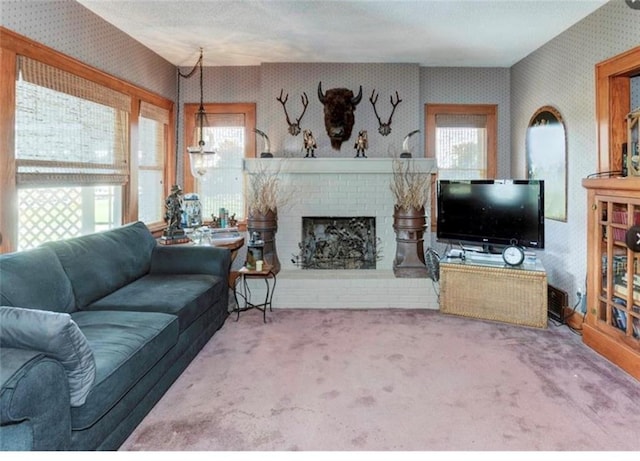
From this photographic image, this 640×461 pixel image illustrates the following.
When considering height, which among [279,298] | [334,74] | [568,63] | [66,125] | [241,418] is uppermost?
[334,74]

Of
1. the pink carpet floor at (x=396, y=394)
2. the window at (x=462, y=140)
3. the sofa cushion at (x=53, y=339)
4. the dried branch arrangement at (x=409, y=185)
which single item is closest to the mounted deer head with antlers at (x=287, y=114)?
the dried branch arrangement at (x=409, y=185)

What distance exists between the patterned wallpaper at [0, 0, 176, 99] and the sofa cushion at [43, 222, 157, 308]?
54.3 inches

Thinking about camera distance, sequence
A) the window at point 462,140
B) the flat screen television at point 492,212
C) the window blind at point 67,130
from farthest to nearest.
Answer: the window at point 462,140 → the flat screen television at point 492,212 → the window blind at point 67,130

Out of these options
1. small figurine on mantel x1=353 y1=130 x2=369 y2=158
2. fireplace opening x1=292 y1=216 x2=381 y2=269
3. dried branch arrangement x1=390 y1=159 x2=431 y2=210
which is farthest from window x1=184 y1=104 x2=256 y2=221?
dried branch arrangement x1=390 y1=159 x2=431 y2=210

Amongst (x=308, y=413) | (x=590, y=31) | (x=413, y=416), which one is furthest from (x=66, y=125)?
(x=590, y=31)

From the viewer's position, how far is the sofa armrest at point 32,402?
1385mm

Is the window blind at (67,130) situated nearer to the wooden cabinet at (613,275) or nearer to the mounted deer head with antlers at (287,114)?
the mounted deer head with antlers at (287,114)

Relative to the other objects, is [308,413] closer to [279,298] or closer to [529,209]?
[279,298]

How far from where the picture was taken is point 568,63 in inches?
151

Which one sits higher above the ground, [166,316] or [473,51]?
[473,51]

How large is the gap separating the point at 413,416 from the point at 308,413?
563mm

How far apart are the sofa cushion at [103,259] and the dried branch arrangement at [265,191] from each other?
128 centimetres

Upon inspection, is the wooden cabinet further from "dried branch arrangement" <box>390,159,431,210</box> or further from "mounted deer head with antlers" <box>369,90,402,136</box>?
"mounted deer head with antlers" <box>369,90,402,136</box>

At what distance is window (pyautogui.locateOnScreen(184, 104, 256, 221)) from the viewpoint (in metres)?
5.14
